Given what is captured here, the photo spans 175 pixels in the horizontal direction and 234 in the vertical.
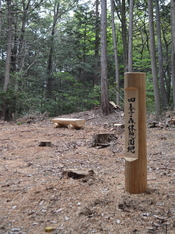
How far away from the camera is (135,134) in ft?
10.3

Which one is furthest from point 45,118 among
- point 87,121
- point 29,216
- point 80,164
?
point 29,216

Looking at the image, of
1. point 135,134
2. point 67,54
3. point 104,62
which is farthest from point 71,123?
point 67,54

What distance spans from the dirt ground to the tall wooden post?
0.65ft

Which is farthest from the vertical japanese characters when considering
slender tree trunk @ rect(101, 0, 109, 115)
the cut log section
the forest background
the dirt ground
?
the forest background

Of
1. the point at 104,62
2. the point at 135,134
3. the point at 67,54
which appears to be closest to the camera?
the point at 135,134

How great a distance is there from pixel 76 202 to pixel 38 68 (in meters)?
18.6

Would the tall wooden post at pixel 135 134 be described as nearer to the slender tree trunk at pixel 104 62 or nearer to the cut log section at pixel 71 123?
the cut log section at pixel 71 123

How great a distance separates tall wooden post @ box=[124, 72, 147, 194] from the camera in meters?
3.14

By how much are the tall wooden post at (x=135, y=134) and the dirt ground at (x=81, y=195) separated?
197 mm

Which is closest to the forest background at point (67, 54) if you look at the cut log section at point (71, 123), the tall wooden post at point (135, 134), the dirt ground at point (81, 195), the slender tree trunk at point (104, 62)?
the slender tree trunk at point (104, 62)

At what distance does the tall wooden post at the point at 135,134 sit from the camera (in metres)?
3.14

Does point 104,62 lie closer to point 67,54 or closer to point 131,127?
point 67,54

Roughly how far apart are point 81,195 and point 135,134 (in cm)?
115

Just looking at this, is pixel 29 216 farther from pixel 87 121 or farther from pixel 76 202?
pixel 87 121
